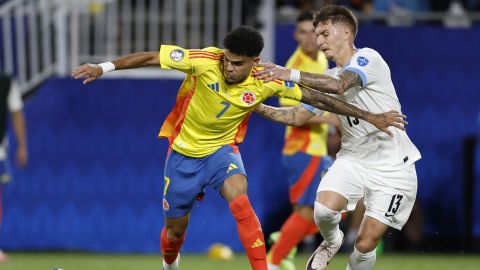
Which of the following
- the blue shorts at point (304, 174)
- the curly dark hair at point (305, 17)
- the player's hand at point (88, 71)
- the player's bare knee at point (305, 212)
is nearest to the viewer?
the player's hand at point (88, 71)

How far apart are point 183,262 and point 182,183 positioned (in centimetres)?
422

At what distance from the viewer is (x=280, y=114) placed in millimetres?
9852

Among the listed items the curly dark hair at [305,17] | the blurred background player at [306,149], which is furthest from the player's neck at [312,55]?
the curly dark hair at [305,17]

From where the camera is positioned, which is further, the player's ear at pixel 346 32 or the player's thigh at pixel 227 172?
the player's ear at pixel 346 32

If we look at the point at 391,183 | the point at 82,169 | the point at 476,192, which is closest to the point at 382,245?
the point at 476,192

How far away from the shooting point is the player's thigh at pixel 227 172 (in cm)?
935

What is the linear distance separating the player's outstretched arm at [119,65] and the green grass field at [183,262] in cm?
409

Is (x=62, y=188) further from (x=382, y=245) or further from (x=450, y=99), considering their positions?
(x=450, y=99)

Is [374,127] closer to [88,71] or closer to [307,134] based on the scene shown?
[88,71]

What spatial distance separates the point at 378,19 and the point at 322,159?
4.49 meters

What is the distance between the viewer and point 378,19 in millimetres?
16125

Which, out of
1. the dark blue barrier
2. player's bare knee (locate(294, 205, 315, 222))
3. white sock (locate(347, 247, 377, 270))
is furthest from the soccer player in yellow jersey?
the dark blue barrier

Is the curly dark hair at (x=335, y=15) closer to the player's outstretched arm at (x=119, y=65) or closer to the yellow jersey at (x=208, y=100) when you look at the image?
the yellow jersey at (x=208, y=100)

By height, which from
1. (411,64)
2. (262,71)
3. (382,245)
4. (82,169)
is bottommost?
(382,245)
